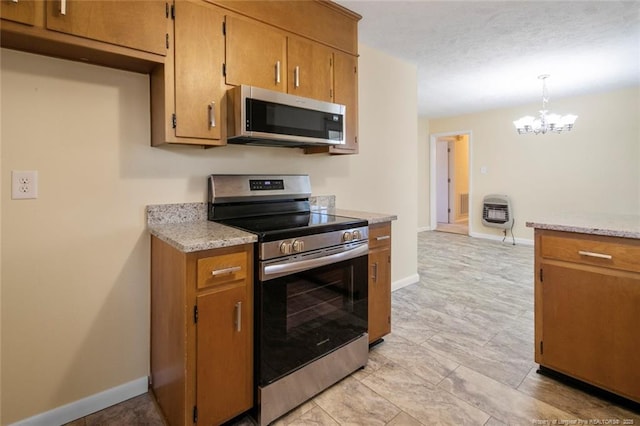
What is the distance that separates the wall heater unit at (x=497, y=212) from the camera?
5.70 m

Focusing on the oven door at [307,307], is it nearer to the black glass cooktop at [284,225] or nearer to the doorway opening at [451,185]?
the black glass cooktop at [284,225]

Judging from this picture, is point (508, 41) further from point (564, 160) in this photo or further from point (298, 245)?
point (564, 160)

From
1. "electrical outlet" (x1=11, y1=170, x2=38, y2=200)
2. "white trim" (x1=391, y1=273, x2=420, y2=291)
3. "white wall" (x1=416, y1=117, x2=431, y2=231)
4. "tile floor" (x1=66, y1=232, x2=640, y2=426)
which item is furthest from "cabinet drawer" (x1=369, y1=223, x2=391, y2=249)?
"white wall" (x1=416, y1=117, x2=431, y2=231)

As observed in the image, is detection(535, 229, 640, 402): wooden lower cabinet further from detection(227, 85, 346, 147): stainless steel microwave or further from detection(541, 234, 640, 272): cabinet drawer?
detection(227, 85, 346, 147): stainless steel microwave

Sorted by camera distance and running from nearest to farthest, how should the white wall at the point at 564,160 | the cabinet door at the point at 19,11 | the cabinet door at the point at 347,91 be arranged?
the cabinet door at the point at 19,11 → the cabinet door at the point at 347,91 → the white wall at the point at 564,160

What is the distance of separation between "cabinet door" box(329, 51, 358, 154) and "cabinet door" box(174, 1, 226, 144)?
33.2 inches

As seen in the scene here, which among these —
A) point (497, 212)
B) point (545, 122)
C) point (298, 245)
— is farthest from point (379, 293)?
point (497, 212)

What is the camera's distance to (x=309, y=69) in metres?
2.11

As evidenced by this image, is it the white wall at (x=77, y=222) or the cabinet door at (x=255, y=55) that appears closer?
the white wall at (x=77, y=222)

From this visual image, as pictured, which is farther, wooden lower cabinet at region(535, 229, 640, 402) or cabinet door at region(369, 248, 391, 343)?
cabinet door at region(369, 248, 391, 343)

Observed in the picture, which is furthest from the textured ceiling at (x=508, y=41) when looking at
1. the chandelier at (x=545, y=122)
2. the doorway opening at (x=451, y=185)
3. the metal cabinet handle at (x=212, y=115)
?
the doorway opening at (x=451, y=185)

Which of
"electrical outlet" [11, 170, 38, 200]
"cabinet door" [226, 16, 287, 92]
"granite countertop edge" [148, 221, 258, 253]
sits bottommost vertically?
"granite countertop edge" [148, 221, 258, 253]

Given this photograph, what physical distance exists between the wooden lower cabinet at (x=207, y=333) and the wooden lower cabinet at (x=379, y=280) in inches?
35.3

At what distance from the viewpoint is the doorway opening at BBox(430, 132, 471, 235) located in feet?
24.3
